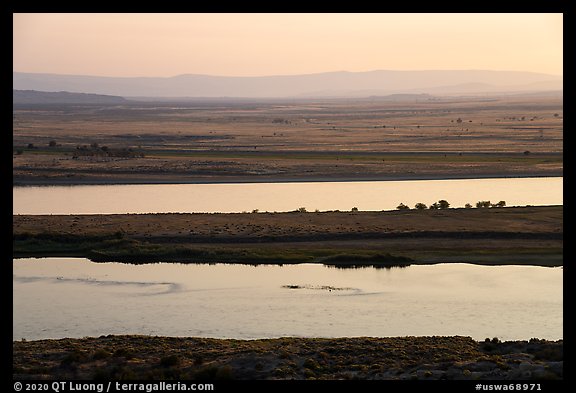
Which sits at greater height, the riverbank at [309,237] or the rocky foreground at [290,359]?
the riverbank at [309,237]

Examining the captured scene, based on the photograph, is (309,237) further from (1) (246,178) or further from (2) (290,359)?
(1) (246,178)

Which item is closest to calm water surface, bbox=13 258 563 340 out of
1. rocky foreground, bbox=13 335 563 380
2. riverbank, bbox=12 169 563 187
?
rocky foreground, bbox=13 335 563 380

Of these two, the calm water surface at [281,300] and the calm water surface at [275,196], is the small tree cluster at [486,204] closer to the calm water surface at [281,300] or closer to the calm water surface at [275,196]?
the calm water surface at [275,196]

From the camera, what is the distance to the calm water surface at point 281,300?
17.9m

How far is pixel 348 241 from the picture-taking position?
27.8m

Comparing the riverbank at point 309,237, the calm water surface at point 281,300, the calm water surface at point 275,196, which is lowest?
the calm water surface at point 281,300

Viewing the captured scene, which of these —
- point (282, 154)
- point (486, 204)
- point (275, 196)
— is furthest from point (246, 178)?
point (486, 204)

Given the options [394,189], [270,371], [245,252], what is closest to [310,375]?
[270,371]

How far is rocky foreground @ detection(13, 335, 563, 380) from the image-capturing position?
45.5 feet

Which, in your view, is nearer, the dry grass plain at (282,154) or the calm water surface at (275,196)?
the calm water surface at (275,196)

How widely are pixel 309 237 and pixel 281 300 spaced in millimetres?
7743

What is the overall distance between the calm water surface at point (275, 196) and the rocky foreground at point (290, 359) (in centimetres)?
1751

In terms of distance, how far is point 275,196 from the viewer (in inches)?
1487

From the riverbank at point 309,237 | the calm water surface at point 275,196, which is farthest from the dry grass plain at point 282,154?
the riverbank at point 309,237
